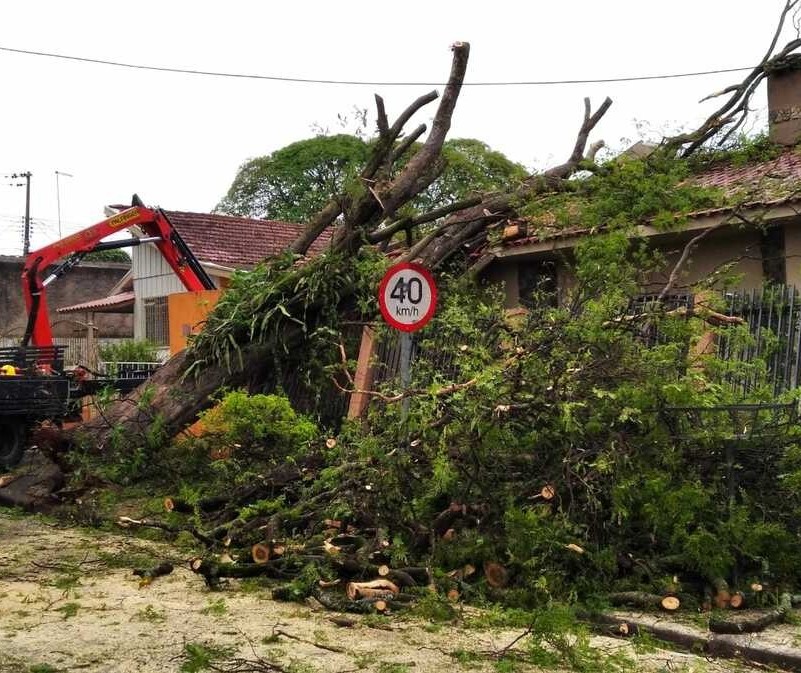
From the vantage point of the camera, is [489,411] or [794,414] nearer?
[794,414]

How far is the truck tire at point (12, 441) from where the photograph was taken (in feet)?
42.8

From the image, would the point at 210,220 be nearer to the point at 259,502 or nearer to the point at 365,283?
the point at 365,283

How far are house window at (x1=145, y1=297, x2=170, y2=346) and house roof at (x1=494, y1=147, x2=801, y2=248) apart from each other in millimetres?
13797

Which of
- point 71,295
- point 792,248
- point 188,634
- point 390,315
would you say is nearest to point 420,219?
point 390,315

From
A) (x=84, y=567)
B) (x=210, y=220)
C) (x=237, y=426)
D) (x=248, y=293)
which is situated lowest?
(x=84, y=567)

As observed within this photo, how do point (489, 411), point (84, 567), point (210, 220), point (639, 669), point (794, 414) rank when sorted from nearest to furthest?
point (639, 669)
point (794, 414)
point (489, 411)
point (84, 567)
point (210, 220)

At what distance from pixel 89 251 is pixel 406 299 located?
832cm

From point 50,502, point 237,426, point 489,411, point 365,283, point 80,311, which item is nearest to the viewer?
point 489,411

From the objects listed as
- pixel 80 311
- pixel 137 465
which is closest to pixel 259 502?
pixel 137 465

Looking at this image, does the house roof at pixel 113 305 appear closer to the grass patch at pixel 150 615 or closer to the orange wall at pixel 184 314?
the orange wall at pixel 184 314

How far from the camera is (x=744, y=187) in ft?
37.2

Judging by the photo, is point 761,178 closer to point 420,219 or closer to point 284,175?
point 420,219

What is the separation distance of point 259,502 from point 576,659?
3.77 metres

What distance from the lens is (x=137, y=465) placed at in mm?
10977
